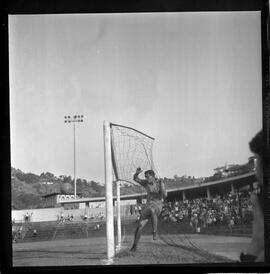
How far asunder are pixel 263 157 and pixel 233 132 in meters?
0.43

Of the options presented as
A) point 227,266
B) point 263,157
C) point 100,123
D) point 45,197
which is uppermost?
point 100,123

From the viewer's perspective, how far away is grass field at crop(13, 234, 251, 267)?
19.3ft

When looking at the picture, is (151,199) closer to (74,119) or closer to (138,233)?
(138,233)

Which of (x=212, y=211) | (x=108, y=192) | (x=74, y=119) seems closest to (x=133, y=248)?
(x=108, y=192)

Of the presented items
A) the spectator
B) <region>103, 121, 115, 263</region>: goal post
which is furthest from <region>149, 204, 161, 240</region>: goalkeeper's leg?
the spectator

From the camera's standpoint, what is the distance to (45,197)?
19.3 ft

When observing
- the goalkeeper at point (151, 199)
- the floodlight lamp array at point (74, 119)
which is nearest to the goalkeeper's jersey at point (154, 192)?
the goalkeeper at point (151, 199)

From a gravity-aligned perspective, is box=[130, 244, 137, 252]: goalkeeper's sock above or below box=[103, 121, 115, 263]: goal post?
below

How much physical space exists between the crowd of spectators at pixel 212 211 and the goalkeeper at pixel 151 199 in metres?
0.09

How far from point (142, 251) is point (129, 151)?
1.09m

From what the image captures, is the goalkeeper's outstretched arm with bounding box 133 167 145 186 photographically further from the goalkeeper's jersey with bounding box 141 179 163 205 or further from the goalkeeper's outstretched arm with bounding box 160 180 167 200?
the goalkeeper's outstretched arm with bounding box 160 180 167 200

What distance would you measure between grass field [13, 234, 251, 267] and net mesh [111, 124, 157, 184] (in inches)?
28.1

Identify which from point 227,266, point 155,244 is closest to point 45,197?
point 155,244

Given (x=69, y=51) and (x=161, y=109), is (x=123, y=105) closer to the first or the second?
(x=161, y=109)
